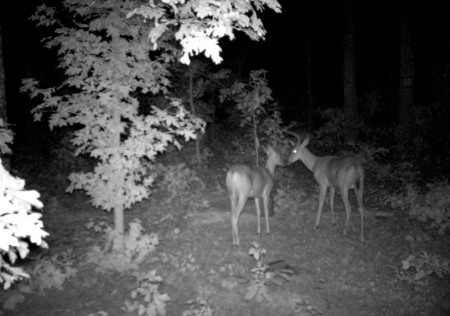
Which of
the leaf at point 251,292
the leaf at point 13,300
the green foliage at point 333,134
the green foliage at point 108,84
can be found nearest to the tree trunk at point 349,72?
the green foliage at point 333,134

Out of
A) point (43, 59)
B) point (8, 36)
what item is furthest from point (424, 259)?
point (8, 36)

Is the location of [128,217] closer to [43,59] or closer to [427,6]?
[43,59]

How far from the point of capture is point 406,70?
14500mm

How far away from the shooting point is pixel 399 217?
9.26m

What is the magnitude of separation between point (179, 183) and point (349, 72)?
8.95m

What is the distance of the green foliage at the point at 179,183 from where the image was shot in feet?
33.7

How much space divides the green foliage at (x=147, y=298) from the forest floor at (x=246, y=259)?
0.17 metres

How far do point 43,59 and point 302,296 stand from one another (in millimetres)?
14489

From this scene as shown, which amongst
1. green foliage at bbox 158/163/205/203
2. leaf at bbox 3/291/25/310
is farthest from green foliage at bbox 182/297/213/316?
green foliage at bbox 158/163/205/203

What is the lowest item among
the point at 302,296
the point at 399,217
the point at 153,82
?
the point at 302,296

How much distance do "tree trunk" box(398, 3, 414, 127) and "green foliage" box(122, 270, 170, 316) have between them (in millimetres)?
11911

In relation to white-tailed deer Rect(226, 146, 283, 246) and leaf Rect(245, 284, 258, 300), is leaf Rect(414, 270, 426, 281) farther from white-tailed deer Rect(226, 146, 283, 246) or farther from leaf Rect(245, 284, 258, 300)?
white-tailed deer Rect(226, 146, 283, 246)

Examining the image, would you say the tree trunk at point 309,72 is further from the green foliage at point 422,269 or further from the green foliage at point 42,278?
the green foliage at point 42,278

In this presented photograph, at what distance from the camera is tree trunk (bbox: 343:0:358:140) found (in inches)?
586
